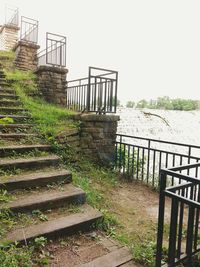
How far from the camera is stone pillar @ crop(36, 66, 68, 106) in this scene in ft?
26.5

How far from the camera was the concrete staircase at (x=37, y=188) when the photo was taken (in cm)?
289

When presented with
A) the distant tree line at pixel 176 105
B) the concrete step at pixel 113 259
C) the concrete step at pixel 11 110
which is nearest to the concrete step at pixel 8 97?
the concrete step at pixel 11 110

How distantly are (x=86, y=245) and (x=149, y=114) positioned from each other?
9.54 m

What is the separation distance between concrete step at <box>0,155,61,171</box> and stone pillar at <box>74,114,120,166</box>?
1.51 metres

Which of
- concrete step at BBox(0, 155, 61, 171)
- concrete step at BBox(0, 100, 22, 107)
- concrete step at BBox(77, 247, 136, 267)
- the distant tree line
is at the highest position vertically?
the distant tree line

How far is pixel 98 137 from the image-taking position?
5.77 meters

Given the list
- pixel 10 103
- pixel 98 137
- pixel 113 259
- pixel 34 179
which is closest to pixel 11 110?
pixel 10 103

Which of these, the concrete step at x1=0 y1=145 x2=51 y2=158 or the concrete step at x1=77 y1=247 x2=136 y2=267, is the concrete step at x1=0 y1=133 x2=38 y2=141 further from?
the concrete step at x1=77 y1=247 x2=136 y2=267

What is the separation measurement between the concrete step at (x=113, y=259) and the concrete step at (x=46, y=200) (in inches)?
39.3

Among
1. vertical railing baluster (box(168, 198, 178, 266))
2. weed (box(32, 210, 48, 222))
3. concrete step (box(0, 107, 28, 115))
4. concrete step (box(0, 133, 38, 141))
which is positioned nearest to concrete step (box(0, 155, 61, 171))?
concrete step (box(0, 133, 38, 141))

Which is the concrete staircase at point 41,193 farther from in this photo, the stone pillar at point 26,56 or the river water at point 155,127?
the stone pillar at point 26,56

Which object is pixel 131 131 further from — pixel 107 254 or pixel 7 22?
pixel 7 22

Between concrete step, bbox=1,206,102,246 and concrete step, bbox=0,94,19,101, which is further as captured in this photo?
concrete step, bbox=0,94,19,101

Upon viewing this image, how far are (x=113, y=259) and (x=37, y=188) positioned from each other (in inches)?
60.0
